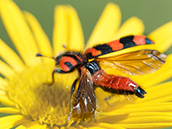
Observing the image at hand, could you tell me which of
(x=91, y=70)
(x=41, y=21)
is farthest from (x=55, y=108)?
(x=41, y=21)

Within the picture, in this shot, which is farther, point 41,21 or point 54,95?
point 41,21

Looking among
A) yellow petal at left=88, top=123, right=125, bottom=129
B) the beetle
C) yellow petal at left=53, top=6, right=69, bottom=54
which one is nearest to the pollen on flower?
the beetle

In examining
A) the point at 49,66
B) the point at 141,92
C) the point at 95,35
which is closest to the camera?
the point at 141,92

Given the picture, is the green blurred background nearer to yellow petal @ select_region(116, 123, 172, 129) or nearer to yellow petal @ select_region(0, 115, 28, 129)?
yellow petal @ select_region(0, 115, 28, 129)

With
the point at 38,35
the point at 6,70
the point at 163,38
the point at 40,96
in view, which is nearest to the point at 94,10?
the point at 38,35

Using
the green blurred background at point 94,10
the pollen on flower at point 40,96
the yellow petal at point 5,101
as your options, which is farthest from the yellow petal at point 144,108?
the green blurred background at point 94,10

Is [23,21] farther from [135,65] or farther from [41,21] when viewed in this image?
[135,65]

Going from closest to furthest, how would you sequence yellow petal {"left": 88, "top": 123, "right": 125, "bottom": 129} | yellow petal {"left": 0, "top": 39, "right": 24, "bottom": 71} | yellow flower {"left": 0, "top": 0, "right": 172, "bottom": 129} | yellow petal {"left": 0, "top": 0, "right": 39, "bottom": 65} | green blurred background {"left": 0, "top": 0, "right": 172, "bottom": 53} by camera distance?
yellow petal {"left": 88, "top": 123, "right": 125, "bottom": 129} < yellow flower {"left": 0, "top": 0, "right": 172, "bottom": 129} < yellow petal {"left": 0, "top": 39, "right": 24, "bottom": 71} < yellow petal {"left": 0, "top": 0, "right": 39, "bottom": 65} < green blurred background {"left": 0, "top": 0, "right": 172, "bottom": 53}

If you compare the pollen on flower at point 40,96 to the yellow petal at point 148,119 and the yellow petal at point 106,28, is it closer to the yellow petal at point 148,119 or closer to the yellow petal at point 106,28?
the yellow petal at point 148,119

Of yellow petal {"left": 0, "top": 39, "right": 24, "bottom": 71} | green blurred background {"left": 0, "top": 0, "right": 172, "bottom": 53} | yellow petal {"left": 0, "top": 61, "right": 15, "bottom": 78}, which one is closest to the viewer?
yellow petal {"left": 0, "top": 61, "right": 15, "bottom": 78}

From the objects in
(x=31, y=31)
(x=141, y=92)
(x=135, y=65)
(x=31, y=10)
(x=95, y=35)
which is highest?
(x=31, y=10)
